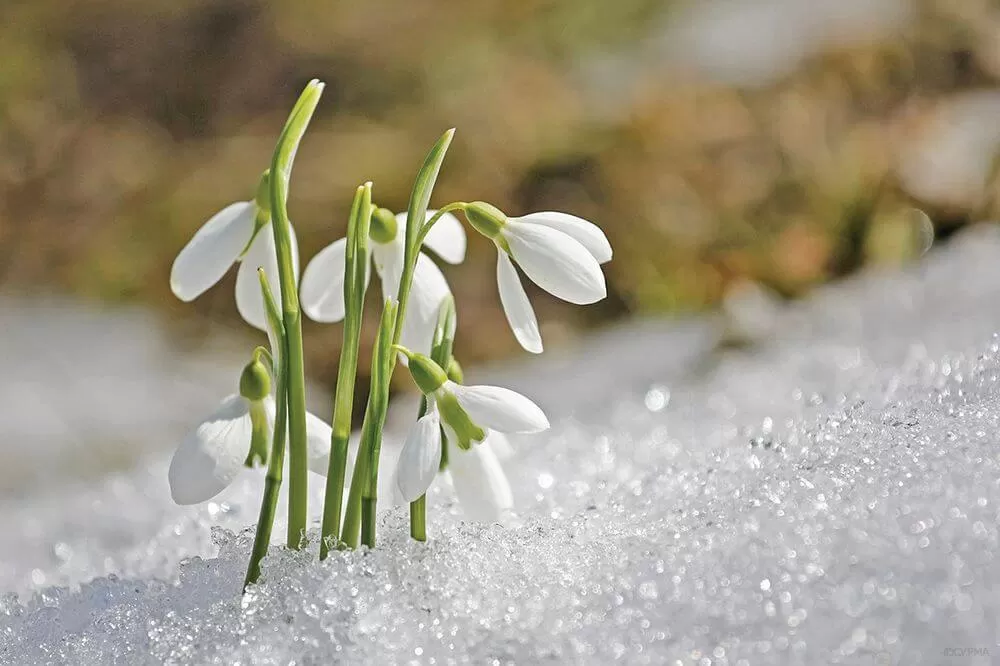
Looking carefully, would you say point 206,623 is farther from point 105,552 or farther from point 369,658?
point 105,552

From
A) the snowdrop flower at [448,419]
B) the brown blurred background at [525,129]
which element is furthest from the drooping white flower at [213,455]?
the brown blurred background at [525,129]

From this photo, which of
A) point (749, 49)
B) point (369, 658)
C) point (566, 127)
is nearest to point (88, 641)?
point (369, 658)

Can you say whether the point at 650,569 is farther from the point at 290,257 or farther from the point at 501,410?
the point at 290,257

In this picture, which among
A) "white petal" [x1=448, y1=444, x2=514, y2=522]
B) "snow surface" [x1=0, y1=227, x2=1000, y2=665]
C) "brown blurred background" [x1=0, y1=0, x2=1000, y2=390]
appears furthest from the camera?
"brown blurred background" [x1=0, y1=0, x2=1000, y2=390]

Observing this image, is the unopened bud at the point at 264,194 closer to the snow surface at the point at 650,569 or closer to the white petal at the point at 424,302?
the white petal at the point at 424,302

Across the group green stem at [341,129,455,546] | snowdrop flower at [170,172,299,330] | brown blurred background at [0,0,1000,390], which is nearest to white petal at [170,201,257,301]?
snowdrop flower at [170,172,299,330]

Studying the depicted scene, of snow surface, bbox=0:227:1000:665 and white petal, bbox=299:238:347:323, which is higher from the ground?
white petal, bbox=299:238:347:323

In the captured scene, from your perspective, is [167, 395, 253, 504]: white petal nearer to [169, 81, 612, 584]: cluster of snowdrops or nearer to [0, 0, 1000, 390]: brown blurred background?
[169, 81, 612, 584]: cluster of snowdrops
